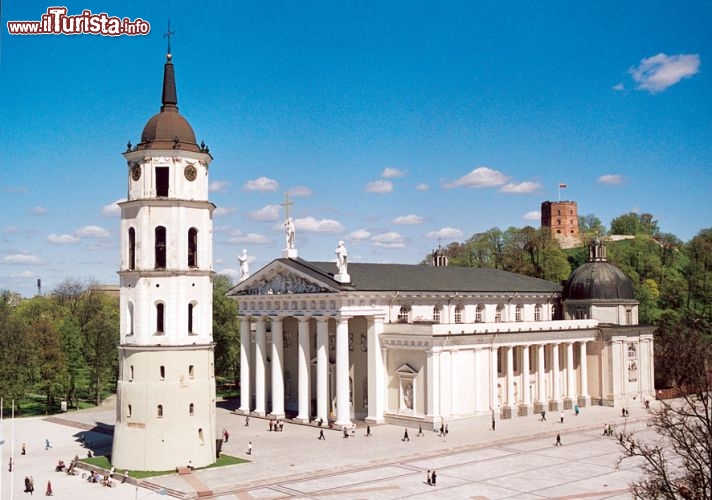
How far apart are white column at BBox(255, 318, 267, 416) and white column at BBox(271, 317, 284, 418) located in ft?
6.47

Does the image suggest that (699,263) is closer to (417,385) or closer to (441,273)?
(441,273)

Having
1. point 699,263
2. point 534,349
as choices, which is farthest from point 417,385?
point 699,263

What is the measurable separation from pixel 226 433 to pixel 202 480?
43.4 ft

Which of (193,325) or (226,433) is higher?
(193,325)

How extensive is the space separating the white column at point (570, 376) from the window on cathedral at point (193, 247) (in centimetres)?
3705

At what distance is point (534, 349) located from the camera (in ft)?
234

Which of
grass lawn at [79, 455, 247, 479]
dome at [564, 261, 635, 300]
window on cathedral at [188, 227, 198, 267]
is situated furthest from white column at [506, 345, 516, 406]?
window on cathedral at [188, 227, 198, 267]

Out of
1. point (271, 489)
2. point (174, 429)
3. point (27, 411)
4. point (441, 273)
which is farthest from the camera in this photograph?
→ point (27, 411)

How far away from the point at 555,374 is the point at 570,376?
2072 mm

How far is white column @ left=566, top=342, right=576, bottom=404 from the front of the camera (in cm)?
7212

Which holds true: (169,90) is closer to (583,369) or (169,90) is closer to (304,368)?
(304,368)

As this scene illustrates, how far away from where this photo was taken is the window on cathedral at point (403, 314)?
6769 centimetres

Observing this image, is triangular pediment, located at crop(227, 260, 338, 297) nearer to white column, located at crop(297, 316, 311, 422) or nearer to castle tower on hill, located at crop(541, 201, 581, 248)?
white column, located at crop(297, 316, 311, 422)

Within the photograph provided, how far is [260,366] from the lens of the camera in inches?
2805
